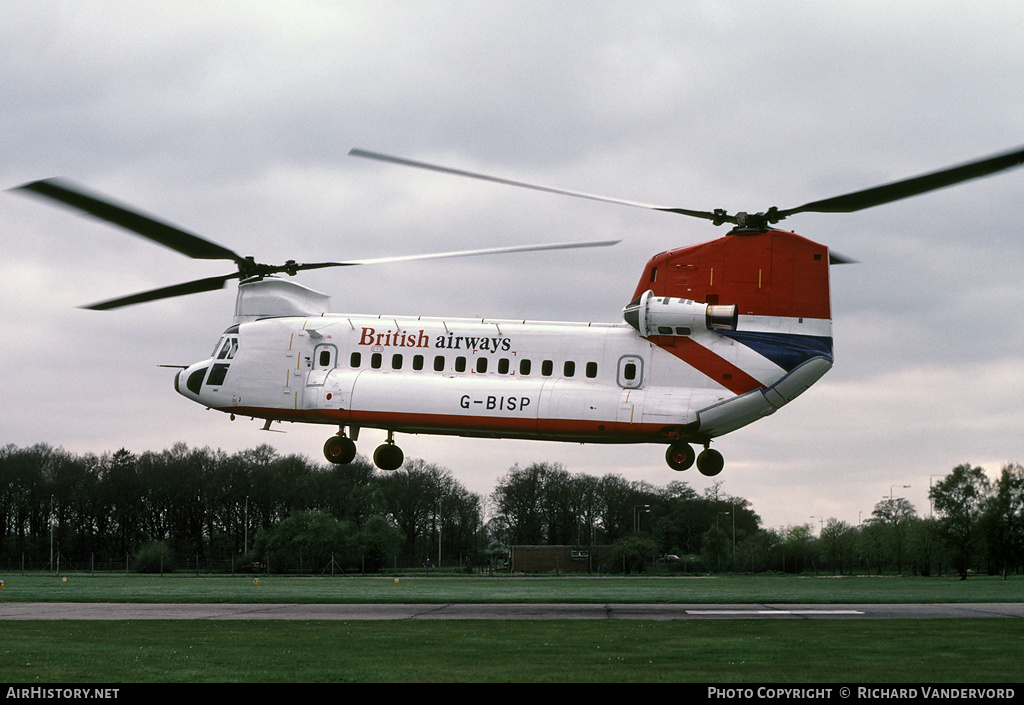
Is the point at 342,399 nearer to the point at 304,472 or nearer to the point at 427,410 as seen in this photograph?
the point at 427,410

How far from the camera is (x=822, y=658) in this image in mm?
22047

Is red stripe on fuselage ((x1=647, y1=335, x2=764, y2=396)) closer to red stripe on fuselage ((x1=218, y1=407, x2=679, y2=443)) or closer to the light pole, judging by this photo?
red stripe on fuselage ((x1=218, y1=407, x2=679, y2=443))

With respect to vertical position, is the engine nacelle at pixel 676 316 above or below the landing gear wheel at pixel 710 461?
above

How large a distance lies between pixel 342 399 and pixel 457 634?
1274 cm

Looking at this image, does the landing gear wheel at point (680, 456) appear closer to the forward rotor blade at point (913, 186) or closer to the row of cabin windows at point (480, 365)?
the row of cabin windows at point (480, 365)

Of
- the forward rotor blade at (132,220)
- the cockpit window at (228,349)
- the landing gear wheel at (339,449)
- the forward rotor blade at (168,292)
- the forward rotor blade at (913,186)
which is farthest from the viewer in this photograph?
the cockpit window at (228,349)

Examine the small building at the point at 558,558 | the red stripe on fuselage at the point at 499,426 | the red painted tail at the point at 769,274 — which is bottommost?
the small building at the point at 558,558

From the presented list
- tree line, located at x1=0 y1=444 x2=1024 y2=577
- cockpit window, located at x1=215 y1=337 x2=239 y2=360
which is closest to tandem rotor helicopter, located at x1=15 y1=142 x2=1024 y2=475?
cockpit window, located at x1=215 y1=337 x2=239 y2=360

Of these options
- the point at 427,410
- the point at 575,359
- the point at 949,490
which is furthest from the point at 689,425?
the point at 949,490

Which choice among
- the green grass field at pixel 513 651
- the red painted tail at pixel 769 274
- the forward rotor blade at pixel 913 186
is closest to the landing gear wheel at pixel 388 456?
the green grass field at pixel 513 651

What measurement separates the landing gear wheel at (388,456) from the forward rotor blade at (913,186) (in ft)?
55.1

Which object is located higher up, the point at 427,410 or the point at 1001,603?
the point at 427,410

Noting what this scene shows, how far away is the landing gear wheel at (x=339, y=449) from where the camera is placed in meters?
39.3

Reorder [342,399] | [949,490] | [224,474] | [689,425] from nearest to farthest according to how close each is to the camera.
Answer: [689,425], [342,399], [949,490], [224,474]
